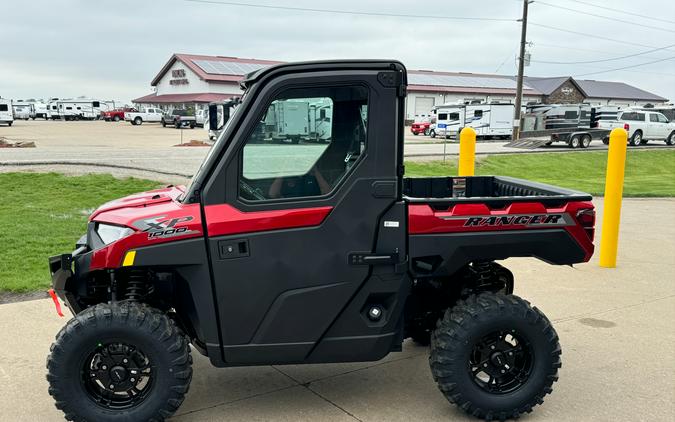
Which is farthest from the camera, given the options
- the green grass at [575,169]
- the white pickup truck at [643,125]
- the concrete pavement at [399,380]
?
the white pickup truck at [643,125]

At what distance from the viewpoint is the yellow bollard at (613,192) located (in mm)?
7145

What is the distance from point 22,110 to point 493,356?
7252 cm

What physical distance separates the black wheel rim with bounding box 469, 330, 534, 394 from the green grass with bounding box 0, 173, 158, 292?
4.69 metres

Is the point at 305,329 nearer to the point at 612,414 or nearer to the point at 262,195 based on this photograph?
the point at 262,195

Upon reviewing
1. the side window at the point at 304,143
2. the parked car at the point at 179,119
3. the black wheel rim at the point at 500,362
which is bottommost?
the black wheel rim at the point at 500,362

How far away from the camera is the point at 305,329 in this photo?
3.56 m

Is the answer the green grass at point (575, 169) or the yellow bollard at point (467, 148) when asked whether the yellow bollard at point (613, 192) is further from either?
the green grass at point (575, 169)

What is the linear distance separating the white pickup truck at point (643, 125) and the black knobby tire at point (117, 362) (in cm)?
3458

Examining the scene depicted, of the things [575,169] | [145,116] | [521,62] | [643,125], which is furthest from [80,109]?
[575,169]

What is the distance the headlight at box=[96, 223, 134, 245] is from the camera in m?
3.49

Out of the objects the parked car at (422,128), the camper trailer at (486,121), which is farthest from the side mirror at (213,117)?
the parked car at (422,128)

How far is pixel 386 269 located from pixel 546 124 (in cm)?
3586

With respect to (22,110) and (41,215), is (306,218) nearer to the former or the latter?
(41,215)

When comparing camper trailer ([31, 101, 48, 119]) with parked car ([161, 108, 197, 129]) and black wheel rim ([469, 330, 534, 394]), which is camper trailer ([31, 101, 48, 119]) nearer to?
parked car ([161, 108, 197, 129])
